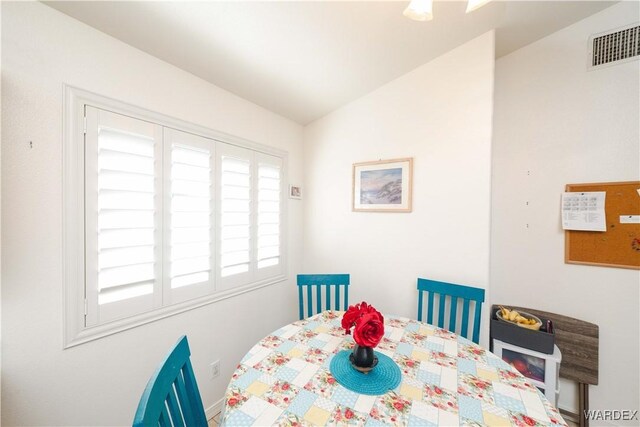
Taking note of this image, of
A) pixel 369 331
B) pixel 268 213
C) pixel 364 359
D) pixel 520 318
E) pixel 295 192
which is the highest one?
pixel 295 192

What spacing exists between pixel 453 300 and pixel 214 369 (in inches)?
69.9

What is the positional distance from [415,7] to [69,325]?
2.05m

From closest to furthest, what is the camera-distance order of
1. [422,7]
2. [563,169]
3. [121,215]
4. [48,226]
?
[422,7]
[48,226]
[121,215]
[563,169]

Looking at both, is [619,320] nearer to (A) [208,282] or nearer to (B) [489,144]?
(B) [489,144]

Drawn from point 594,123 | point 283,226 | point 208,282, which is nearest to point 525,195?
point 594,123

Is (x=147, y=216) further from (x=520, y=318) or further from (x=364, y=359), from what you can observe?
(x=520, y=318)

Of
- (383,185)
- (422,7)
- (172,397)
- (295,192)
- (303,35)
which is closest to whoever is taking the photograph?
(172,397)

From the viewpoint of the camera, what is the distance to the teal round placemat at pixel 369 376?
0.95 metres

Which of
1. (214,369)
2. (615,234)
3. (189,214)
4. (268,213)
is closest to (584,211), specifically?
(615,234)

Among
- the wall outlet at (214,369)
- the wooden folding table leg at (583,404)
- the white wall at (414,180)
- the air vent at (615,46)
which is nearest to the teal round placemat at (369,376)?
the white wall at (414,180)

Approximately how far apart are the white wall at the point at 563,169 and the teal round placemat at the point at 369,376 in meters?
1.51

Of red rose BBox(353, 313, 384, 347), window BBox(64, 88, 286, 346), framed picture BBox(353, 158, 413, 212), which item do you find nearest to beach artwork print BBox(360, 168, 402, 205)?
framed picture BBox(353, 158, 413, 212)

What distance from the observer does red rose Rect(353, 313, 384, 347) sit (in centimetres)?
100

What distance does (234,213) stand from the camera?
1850 millimetres
